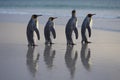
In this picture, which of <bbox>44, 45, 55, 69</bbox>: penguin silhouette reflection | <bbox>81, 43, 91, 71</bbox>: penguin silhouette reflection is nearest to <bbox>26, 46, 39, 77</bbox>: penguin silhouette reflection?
<bbox>44, 45, 55, 69</bbox>: penguin silhouette reflection

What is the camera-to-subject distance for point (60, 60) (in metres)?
8.20

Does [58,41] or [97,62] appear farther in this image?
[58,41]

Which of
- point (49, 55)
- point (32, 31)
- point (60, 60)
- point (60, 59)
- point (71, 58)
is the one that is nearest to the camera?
point (60, 60)

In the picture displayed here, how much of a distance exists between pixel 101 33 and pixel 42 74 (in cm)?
724

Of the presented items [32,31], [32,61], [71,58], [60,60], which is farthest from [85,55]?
[32,31]

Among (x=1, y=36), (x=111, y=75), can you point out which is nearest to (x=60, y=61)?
(x=111, y=75)

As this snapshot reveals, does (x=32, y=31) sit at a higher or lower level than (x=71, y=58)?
higher

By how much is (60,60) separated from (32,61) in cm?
57

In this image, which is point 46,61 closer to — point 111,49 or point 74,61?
point 74,61

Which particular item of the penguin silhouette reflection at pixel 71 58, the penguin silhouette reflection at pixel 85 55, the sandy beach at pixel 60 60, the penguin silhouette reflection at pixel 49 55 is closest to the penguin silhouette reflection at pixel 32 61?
the sandy beach at pixel 60 60

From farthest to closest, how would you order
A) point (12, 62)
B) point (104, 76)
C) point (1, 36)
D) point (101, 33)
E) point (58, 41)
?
point (101, 33) → point (1, 36) → point (58, 41) → point (12, 62) → point (104, 76)

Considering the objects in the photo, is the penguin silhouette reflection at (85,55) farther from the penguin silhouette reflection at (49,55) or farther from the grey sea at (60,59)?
the penguin silhouette reflection at (49,55)

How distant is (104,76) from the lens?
6.67m

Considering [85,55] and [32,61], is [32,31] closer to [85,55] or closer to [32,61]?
[85,55]
